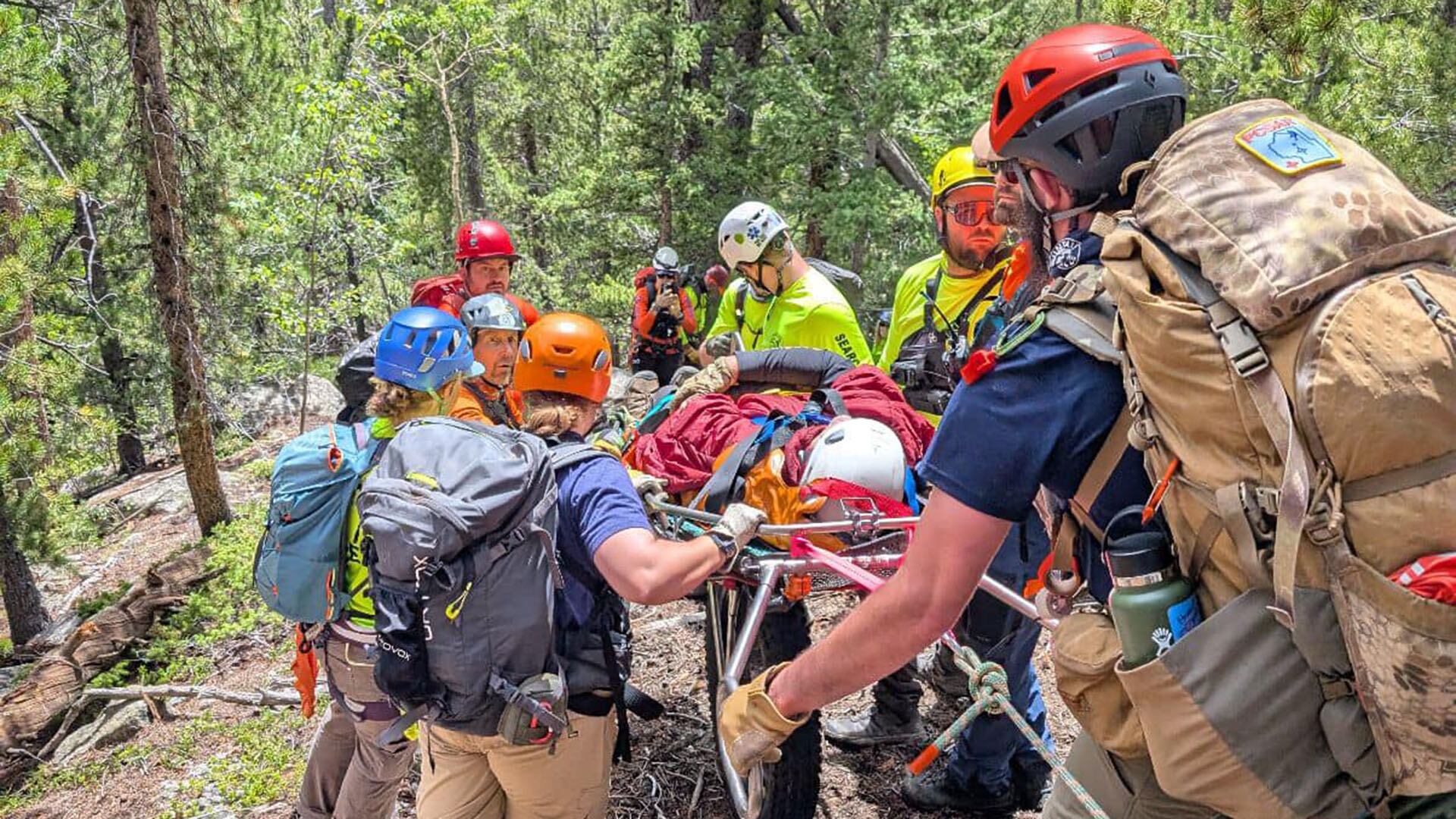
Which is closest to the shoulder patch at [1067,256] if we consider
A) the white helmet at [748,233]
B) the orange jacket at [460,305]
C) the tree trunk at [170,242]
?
the white helmet at [748,233]

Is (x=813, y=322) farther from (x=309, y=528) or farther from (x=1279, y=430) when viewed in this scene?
(x=1279, y=430)

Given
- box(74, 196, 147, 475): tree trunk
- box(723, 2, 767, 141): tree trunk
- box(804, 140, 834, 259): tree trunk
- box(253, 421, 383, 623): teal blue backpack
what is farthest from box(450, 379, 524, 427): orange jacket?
box(74, 196, 147, 475): tree trunk

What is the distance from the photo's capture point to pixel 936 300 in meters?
4.75

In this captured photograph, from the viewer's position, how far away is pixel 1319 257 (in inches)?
54.3

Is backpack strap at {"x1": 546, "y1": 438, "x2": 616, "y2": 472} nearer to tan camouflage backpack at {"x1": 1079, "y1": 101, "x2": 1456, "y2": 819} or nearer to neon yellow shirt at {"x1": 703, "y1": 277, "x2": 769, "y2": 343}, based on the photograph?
tan camouflage backpack at {"x1": 1079, "y1": 101, "x2": 1456, "y2": 819}

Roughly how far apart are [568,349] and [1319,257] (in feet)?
7.43

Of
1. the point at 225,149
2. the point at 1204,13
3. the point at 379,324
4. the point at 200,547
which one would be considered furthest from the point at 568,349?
the point at 379,324

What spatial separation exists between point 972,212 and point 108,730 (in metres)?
7.26

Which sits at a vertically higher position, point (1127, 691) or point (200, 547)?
point (1127, 691)

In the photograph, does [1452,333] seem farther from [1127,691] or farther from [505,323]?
[505,323]

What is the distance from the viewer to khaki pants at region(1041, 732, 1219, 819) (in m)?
1.77

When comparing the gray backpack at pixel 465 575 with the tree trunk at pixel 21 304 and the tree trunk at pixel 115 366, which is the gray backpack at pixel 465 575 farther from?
the tree trunk at pixel 115 366

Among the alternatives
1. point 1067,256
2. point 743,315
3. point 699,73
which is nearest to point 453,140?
point 699,73

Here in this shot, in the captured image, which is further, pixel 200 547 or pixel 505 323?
pixel 200 547
